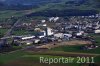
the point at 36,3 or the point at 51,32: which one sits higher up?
the point at 36,3

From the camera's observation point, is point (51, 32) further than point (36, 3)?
No

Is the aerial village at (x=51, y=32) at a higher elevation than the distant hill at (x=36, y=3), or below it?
below

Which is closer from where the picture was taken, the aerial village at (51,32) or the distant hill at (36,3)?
the aerial village at (51,32)

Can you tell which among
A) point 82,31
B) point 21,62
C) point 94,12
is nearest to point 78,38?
point 82,31

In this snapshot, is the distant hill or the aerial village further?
the distant hill

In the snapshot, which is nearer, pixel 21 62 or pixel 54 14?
pixel 21 62

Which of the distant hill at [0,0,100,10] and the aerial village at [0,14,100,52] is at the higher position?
the distant hill at [0,0,100,10]

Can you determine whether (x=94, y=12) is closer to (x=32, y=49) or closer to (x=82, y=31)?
(x=82, y=31)

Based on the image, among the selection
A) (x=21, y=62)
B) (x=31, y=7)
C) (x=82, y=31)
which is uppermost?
(x=31, y=7)
